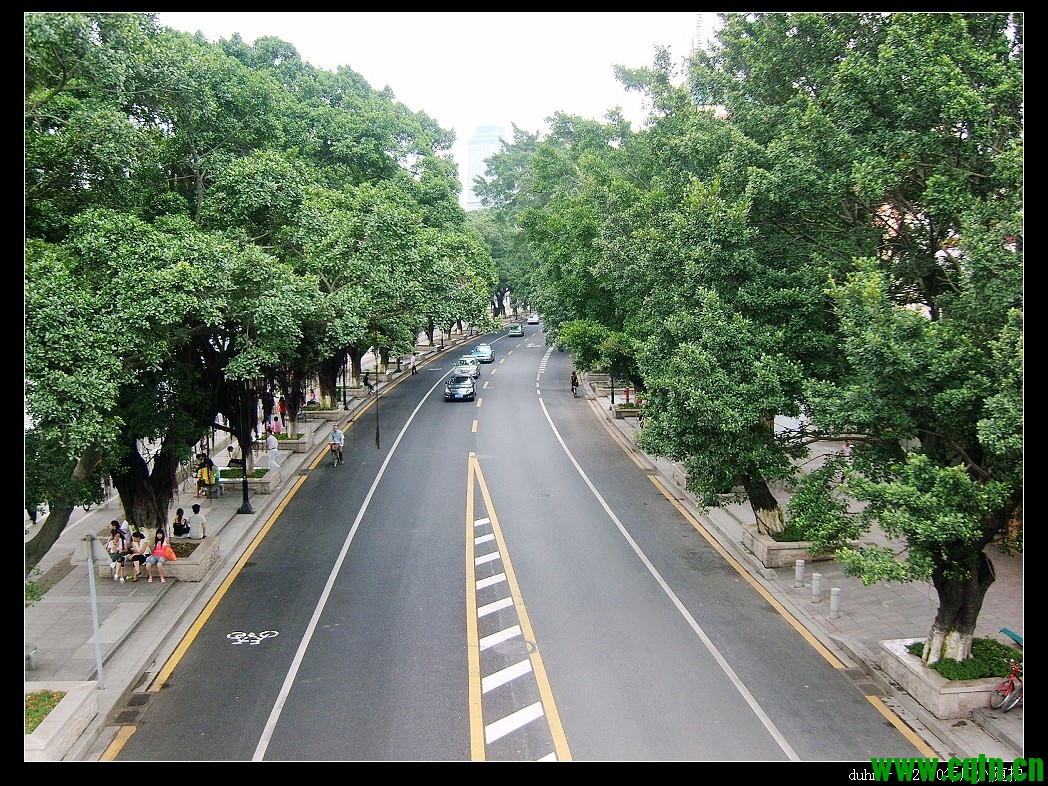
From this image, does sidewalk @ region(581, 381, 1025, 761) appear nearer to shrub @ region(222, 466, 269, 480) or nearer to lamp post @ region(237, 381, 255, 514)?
lamp post @ region(237, 381, 255, 514)

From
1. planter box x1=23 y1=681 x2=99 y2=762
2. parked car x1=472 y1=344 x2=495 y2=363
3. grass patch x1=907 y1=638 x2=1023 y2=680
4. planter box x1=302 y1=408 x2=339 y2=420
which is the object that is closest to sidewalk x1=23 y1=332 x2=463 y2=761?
planter box x1=23 y1=681 x2=99 y2=762

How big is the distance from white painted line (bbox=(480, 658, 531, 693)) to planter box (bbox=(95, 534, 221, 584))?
808cm

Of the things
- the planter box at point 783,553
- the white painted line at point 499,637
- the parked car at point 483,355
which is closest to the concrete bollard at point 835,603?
the planter box at point 783,553

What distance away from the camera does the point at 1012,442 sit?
911 cm

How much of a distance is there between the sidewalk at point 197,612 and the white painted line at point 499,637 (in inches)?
229

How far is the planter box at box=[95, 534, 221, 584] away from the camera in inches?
668

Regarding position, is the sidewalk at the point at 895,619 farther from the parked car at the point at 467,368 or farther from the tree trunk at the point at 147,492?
the parked car at the point at 467,368

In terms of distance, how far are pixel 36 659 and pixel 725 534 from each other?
15.8 metres

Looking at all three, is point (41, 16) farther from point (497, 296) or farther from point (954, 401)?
point (497, 296)

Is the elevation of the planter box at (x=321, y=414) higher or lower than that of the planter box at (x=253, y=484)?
higher

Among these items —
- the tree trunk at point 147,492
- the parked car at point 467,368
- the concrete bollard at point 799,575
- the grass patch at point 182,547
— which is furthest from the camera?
the parked car at point 467,368

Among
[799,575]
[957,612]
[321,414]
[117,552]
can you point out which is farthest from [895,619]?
[321,414]

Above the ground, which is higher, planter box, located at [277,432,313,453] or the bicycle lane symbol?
planter box, located at [277,432,313,453]

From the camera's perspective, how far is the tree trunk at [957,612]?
11.8 metres
